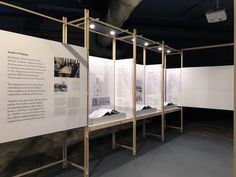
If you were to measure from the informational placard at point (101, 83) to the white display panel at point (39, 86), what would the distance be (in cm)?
91

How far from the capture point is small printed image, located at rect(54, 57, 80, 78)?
2.42m

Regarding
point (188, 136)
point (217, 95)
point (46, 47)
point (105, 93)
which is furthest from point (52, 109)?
point (217, 95)

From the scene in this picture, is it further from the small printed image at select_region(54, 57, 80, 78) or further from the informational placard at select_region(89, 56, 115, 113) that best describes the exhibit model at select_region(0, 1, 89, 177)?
the informational placard at select_region(89, 56, 115, 113)

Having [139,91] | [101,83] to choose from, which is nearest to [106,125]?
[101,83]

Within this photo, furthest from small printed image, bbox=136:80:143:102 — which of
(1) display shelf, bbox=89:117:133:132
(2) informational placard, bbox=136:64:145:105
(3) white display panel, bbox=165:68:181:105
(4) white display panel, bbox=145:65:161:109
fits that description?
(1) display shelf, bbox=89:117:133:132

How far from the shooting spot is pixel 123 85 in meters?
3.92

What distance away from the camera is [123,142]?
4.65 metres

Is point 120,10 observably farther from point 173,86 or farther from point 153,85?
point 173,86

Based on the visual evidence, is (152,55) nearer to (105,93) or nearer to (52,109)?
(105,93)

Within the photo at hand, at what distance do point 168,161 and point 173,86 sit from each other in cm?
281

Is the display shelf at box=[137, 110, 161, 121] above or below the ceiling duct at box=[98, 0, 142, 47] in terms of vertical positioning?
below

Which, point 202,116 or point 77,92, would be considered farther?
point 202,116

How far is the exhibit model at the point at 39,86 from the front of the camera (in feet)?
6.39

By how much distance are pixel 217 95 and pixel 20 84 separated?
186 inches
